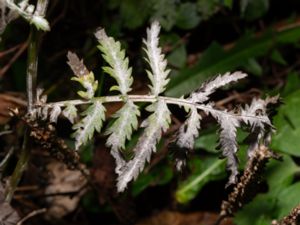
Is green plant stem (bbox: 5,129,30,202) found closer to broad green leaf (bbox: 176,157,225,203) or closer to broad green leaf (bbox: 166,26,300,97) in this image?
broad green leaf (bbox: 176,157,225,203)

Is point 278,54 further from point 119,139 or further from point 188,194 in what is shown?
point 119,139

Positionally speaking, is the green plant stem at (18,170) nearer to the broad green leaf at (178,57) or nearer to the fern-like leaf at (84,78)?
the fern-like leaf at (84,78)

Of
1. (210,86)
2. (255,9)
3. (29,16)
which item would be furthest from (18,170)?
(255,9)

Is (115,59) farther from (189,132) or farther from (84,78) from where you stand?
(189,132)

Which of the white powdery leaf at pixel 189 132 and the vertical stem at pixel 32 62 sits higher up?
the vertical stem at pixel 32 62

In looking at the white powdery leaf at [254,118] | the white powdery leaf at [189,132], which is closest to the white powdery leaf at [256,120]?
the white powdery leaf at [254,118]

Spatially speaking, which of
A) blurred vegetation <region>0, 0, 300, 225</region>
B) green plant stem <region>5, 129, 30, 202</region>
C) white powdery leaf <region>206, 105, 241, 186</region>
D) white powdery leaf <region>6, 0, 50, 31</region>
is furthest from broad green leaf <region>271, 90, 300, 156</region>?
white powdery leaf <region>6, 0, 50, 31</region>
